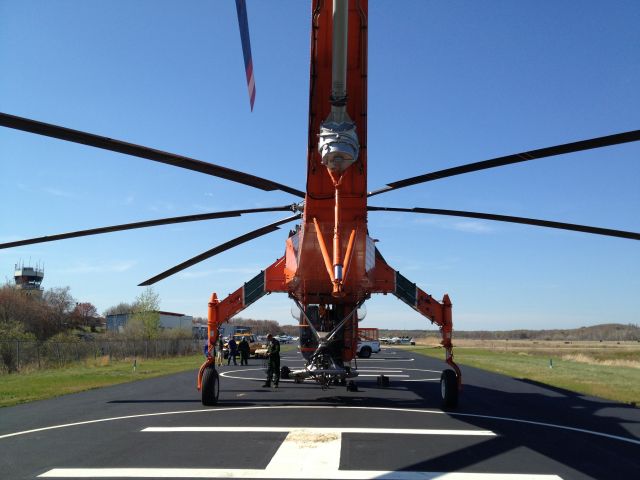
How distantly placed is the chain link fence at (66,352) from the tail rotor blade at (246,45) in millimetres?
28310

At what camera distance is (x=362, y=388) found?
19.2 m

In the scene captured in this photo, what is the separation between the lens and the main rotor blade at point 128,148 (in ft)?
22.2

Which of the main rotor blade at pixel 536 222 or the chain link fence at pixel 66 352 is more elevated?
the main rotor blade at pixel 536 222

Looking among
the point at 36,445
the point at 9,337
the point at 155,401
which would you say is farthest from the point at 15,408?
the point at 9,337

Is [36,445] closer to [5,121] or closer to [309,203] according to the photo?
[5,121]

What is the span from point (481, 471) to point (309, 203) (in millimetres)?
5496

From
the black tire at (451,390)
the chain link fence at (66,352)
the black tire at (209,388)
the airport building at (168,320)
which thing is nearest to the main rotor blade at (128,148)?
the black tire at (209,388)

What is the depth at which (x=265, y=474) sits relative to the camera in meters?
6.92

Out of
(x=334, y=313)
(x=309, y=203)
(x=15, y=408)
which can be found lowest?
(x=15, y=408)

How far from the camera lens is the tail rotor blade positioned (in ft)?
17.5

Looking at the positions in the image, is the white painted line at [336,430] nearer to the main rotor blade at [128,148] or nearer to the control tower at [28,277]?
the main rotor blade at [128,148]

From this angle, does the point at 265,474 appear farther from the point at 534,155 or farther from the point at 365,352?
the point at 365,352

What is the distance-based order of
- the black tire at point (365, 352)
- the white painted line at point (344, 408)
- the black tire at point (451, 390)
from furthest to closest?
the black tire at point (365, 352), the black tire at point (451, 390), the white painted line at point (344, 408)

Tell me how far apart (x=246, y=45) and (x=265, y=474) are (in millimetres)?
5357
